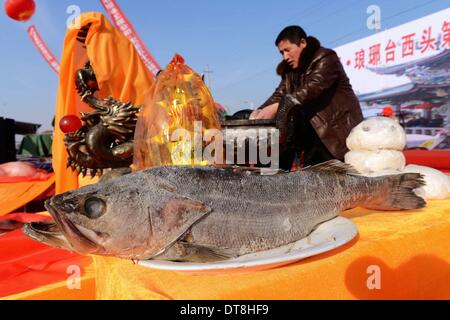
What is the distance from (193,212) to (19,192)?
2.49 meters

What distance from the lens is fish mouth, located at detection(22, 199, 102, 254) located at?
2.05 feet

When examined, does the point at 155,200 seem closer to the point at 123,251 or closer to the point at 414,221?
the point at 123,251

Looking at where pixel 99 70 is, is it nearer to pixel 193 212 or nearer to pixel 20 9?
pixel 20 9

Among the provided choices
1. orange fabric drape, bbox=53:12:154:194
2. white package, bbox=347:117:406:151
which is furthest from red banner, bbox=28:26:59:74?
white package, bbox=347:117:406:151

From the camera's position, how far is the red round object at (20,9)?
2656 mm

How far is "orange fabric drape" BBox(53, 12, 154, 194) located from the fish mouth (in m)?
1.91

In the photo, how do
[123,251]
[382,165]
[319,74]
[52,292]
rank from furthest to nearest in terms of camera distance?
[319,74] < [382,165] < [52,292] < [123,251]

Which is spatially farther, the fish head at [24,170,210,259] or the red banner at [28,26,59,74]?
the red banner at [28,26,59,74]

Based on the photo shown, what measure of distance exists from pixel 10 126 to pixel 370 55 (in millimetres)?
6963

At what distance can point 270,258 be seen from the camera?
2.24 ft

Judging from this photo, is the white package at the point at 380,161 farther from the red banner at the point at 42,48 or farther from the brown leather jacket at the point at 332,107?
the red banner at the point at 42,48

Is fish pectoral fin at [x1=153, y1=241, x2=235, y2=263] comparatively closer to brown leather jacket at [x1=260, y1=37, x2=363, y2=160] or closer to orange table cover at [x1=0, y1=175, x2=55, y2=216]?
brown leather jacket at [x1=260, y1=37, x2=363, y2=160]
